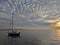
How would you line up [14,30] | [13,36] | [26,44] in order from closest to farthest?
[26,44], [13,36], [14,30]

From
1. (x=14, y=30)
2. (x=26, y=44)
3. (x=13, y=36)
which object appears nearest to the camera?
(x=26, y=44)

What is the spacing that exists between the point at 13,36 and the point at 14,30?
28.6 feet

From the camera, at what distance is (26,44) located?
65750mm

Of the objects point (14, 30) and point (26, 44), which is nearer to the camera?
point (26, 44)

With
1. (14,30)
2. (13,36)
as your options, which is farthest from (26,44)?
(14,30)

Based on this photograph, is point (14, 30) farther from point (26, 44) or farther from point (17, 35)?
point (26, 44)

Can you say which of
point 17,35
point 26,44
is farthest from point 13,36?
point 26,44

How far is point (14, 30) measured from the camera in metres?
105

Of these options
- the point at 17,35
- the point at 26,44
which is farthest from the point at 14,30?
the point at 26,44

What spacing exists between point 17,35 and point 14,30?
7314 mm

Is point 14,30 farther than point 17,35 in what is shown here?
Yes

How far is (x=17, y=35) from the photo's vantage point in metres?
98.2

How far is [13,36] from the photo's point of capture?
317ft

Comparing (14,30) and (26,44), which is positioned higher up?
(14,30)
